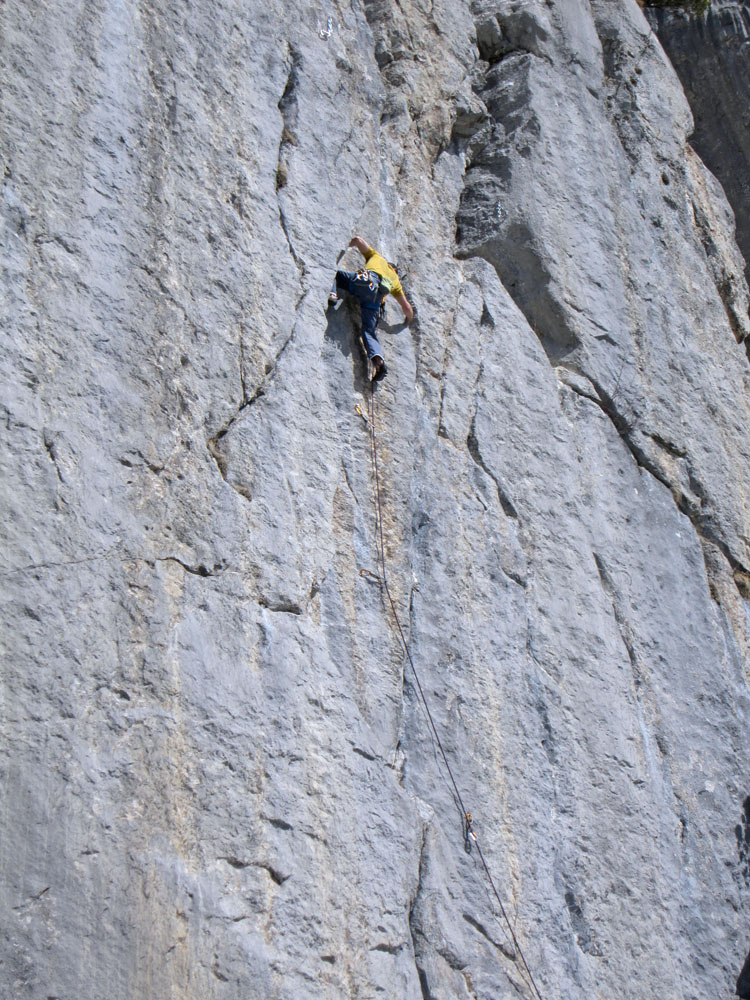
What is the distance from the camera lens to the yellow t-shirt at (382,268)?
7.03 m

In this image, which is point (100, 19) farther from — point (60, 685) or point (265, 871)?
point (265, 871)

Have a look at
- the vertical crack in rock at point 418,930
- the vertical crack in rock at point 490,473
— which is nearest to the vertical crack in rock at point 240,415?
the vertical crack in rock at point 490,473

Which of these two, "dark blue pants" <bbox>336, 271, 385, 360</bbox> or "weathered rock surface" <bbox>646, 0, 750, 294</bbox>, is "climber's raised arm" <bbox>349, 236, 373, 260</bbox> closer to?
"dark blue pants" <bbox>336, 271, 385, 360</bbox>

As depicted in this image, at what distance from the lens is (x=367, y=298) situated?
22.7 ft

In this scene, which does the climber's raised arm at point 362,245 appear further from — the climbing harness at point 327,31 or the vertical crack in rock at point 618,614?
the vertical crack in rock at point 618,614

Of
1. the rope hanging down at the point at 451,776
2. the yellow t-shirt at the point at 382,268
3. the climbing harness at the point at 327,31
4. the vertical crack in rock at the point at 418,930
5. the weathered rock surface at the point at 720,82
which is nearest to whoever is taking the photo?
the vertical crack in rock at the point at 418,930

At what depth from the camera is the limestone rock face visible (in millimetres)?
5047

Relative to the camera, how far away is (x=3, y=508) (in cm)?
504

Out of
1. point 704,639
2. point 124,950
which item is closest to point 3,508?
point 124,950

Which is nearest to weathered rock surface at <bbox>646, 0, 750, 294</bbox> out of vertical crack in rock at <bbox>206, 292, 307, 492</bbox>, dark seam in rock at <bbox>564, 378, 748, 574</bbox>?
dark seam in rock at <bbox>564, 378, 748, 574</bbox>

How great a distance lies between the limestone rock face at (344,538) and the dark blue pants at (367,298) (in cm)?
14

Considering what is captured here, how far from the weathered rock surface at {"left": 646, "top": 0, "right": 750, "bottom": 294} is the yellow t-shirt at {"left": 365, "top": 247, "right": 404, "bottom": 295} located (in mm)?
5694

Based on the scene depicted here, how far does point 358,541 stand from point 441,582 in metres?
0.61

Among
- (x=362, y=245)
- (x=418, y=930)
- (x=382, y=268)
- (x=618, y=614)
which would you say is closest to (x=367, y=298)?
(x=382, y=268)
